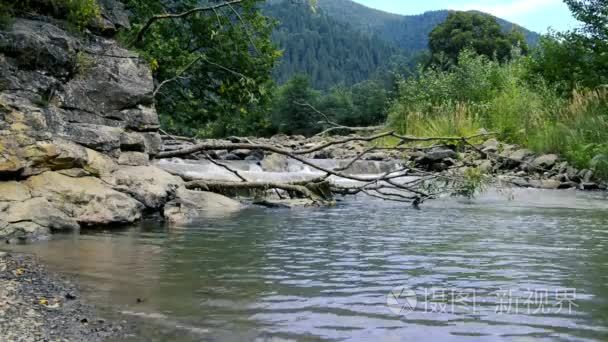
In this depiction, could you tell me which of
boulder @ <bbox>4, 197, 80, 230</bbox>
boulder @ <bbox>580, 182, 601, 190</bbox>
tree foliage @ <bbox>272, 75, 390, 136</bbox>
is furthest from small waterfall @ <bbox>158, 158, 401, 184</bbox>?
tree foliage @ <bbox>272, 75, 390, 136</bbox>

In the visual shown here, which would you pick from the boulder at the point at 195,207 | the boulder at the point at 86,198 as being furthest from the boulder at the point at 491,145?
the boulder at the point at 86,198

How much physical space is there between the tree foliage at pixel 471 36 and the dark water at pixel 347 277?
1700 inches

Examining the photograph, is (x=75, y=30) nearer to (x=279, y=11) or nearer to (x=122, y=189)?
(x=122, y=189)

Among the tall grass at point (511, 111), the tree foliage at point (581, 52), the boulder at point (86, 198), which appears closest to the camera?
the boulder at point (86, 198)

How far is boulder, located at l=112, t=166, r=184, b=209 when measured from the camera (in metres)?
6.65

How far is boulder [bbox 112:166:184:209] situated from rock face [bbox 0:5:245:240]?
0.05 ft

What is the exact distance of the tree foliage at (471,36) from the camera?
47875mm

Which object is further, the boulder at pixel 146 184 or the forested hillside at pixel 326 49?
the forested hillside at pixel 326 49

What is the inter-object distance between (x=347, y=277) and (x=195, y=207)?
3.96 m

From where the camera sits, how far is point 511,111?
17.2 m

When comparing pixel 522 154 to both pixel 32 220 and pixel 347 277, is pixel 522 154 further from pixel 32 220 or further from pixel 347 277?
pixel 32 220

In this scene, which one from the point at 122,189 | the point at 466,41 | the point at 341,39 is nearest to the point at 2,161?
the point at 122,189

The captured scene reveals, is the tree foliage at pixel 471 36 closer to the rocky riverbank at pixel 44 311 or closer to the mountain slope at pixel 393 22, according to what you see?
the rocky riverbank at pixel 44 311

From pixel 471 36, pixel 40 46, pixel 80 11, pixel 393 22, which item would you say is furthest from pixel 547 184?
pixel 393 22
